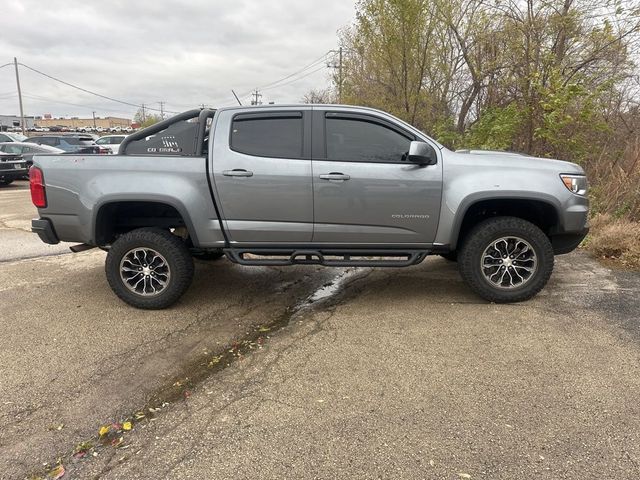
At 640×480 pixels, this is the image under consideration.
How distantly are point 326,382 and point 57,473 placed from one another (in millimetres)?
1660

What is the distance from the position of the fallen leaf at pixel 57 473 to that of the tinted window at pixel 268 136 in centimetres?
293

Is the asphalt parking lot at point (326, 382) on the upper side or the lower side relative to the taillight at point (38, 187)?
lower

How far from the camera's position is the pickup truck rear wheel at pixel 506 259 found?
4.54 meters

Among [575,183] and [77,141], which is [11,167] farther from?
[575,183]

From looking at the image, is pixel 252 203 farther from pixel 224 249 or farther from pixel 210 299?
pixel 210 299

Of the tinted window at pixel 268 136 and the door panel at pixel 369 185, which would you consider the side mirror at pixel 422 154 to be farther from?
the tinted window at pixel 268 136

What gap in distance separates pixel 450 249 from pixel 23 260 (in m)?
5.79

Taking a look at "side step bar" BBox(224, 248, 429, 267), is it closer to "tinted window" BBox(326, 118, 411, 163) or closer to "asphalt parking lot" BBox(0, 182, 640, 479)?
"asphalt parking lot" BBox(0, 182, 640, 479)

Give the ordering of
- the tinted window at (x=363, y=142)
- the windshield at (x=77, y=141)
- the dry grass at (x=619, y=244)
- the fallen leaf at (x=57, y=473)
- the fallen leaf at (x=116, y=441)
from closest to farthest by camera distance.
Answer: the fallen leaf at (x=57, y=473) → the fallen leaf at (x=116, y=441) → the tinted window at (x=363, y=142) → the dry grass at (x=619, y=244) → the windshield at (x=77, y=141)

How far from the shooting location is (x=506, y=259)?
4.63 metres

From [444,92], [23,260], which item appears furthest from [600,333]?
[444,92]

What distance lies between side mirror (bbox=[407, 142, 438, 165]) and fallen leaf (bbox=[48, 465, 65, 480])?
3.43m

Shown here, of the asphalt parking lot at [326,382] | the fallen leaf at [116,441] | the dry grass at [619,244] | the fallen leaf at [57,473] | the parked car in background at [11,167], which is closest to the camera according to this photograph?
the fallen leaf at [57,473]

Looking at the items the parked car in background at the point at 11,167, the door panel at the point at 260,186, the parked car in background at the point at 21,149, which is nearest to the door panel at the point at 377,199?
the door panel at the point at 260,186
